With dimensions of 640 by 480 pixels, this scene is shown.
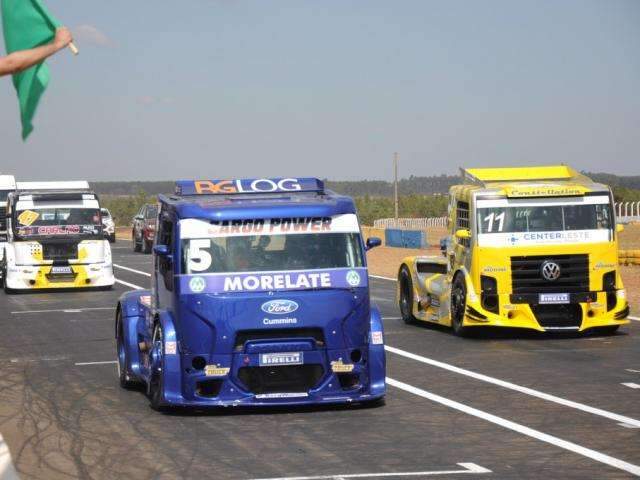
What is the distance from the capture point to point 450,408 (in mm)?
14344

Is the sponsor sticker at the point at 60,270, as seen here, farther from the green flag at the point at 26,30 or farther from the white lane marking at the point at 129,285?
the green flag at the point at 26,30

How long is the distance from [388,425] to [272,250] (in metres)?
2.15

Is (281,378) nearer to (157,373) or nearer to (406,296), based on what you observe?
(157,373)

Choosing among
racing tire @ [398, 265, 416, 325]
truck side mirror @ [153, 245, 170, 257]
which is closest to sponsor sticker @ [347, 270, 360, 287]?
truck side mirror @ [153, 245, 170, 257]

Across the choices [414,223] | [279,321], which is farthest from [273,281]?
[414,223]

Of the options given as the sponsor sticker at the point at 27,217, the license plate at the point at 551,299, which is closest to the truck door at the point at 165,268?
the license plate at the point at 551,299

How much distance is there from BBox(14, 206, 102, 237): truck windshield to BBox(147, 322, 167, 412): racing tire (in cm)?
1935

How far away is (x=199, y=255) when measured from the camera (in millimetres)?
14266

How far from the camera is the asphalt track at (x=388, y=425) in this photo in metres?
11.2

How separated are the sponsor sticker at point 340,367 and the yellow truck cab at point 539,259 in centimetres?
707

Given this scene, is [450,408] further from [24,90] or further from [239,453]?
[24,90]

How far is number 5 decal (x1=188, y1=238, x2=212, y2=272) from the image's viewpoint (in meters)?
14.2

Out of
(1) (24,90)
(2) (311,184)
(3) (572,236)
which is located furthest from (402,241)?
(1) (24,90)

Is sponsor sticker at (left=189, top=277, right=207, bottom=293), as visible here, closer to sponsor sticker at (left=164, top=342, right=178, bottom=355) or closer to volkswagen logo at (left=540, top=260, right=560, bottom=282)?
sponsor sticker at (left=164, top=342, right=178, bottom=355)
